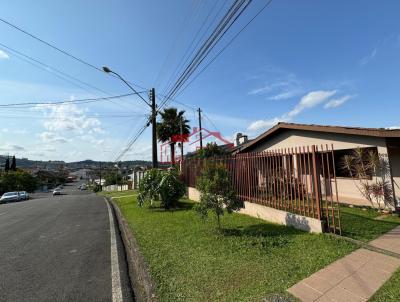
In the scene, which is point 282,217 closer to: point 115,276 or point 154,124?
point 115,276

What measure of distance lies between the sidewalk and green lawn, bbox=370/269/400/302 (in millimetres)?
68

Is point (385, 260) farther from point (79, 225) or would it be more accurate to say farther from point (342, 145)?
point (79, 225)

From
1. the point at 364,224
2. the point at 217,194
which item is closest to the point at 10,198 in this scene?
the point at 217,194

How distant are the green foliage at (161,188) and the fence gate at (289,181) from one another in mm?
3026

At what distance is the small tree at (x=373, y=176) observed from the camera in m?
8.66

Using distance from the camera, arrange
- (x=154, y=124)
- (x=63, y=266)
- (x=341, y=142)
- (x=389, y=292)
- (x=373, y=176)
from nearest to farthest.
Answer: (x=389, y=292) < (x=63, y=266) < (x=373, y=176) < (x=341, y=142) < (x=154, y=124)

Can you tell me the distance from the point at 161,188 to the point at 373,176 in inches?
327

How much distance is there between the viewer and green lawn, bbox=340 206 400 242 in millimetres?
5945

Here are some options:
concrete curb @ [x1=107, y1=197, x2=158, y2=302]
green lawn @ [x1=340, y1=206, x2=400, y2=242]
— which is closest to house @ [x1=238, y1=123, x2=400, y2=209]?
green lawn @ [x1=340, y1=206, x2=400, y2=242]

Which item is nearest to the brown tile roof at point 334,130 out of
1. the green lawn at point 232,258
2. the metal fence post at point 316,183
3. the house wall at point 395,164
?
the house wall at point 395,164

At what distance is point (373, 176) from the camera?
361 inches

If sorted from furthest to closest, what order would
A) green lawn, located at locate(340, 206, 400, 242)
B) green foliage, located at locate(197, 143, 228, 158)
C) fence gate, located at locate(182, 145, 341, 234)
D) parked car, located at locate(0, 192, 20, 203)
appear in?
parked car, located at locate(0, 192, 20, 203)
green foliage, located at locate(197, 143, 228, 158)
fence gate, located at locate(182, 145, 341, 234)
green lawn, located at locate(340, 206, 400, 242)

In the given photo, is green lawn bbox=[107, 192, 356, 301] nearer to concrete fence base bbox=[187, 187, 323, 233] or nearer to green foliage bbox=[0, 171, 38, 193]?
concrete fence base bbox=[187, 187, 323, 233]

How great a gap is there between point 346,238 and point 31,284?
20.2 ft
